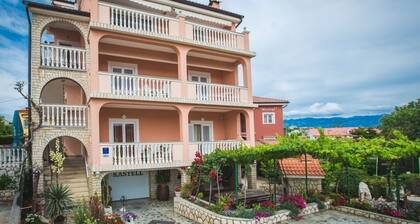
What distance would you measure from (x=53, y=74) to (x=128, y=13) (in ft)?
16.0

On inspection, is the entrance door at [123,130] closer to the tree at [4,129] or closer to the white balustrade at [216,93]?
the white balustrade at [216,93]

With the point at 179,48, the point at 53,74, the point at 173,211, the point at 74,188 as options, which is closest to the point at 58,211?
the point at 74,188

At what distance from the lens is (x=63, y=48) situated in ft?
46.0

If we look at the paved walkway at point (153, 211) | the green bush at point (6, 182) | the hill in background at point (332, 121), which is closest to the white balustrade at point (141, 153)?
the paved walkway at point (153, 211)

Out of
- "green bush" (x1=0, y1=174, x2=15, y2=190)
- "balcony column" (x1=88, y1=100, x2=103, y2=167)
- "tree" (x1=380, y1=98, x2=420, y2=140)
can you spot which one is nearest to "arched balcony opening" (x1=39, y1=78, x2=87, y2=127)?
"balcony column" (x1=88, y1=100, x2=103, y2=167)

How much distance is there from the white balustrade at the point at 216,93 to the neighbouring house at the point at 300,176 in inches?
190

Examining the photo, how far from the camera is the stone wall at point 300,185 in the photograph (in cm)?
1644

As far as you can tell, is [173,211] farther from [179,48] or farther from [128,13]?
[128,13]

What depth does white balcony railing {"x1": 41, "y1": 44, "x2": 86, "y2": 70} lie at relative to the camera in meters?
13.7

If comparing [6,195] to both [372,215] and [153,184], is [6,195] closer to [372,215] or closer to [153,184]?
[153,184]

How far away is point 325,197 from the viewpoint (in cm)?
1528

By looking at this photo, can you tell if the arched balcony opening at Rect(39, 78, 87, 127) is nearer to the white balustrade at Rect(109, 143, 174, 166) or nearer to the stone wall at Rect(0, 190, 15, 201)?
the white balustrade at Rect(109, 143, 174, 166)

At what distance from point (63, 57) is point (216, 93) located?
8.45 m

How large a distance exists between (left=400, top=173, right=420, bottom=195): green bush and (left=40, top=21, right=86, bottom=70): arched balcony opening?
73.4 ft
